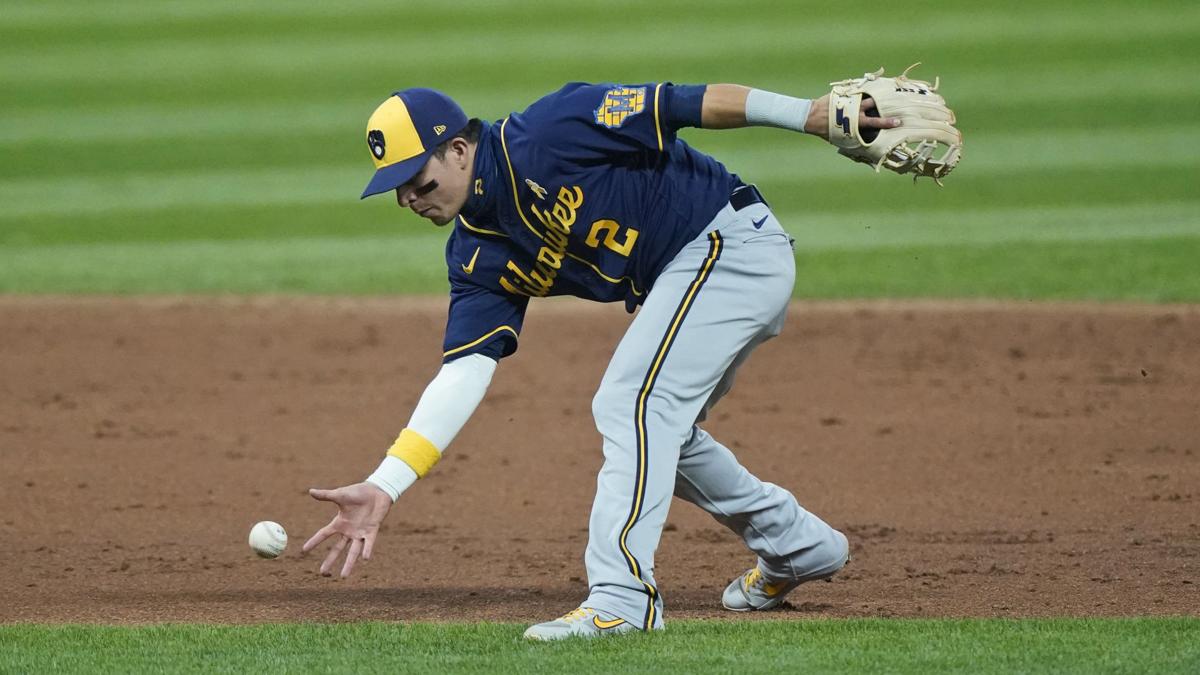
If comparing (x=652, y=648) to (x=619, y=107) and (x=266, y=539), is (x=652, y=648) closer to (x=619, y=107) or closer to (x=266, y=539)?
(x=266, y=539)

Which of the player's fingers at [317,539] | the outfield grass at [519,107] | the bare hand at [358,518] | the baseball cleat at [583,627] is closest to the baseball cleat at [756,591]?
the baseball cleat at [583,627]

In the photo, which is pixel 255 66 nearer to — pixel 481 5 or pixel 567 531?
pixel 481 5

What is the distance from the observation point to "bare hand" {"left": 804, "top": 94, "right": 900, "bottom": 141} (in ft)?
13.2

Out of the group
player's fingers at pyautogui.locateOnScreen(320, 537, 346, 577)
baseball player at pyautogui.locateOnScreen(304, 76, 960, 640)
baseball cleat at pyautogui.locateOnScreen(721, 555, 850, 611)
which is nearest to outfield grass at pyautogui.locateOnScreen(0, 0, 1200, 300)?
baseball cleat at pyautogui.locateOnScreen(721, 555, 850, 611)

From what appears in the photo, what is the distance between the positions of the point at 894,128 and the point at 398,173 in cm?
129

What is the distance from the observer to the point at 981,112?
14086 mm

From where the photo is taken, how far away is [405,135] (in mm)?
4105

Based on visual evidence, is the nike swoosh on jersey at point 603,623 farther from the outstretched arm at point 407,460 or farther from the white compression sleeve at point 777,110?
the white compression sleeve at point 777,110

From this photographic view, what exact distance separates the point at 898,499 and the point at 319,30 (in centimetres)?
1201

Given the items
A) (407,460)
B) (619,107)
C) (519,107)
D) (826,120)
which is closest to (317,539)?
(407,460)

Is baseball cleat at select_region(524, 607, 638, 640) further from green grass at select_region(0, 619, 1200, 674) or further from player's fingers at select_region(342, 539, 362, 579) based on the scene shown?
player's fingers at select_region(342, 539, 362, 579)

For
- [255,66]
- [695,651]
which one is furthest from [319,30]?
[695,651]

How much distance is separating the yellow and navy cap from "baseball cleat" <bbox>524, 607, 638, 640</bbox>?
3.96 feet

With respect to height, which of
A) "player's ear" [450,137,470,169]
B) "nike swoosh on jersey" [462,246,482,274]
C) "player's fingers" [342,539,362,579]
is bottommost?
"player's fingers" [342,539,362,579]
